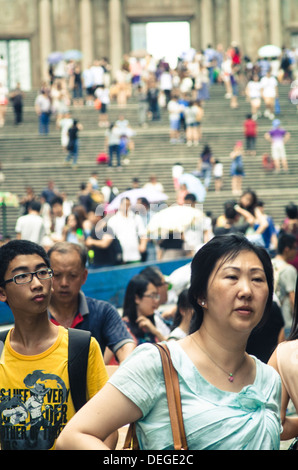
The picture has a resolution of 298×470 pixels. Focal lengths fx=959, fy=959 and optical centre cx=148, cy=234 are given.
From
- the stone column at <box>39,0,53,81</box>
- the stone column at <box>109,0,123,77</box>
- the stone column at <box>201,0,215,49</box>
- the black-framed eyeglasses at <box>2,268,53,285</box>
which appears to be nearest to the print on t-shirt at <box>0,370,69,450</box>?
the black-framed eyeglasses at <box>2,268,53,285</box>

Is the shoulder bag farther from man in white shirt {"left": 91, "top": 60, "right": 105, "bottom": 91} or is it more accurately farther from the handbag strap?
man in white shirt {"left": 91, "top": 60, "right": 105, "bottom": 91}

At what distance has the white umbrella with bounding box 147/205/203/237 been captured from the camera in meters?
14.4

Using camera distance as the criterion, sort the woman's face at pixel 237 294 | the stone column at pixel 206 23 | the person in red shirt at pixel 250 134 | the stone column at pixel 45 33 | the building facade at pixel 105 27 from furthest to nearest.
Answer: the stone column at pixel 206 23 → the building facade at pixel 105 27 → the stone column at pixel 45 33 → the person in red shirt at pixel 250 134 → the woman's face at pixel 237 294

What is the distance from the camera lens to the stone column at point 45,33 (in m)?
44.3

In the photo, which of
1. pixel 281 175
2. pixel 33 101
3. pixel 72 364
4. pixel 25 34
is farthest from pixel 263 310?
pixel 25 34

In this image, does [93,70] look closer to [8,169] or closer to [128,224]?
[8,169]

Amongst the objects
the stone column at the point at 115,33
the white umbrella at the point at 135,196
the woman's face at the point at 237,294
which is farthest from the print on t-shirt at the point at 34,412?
the stone column at the point at 115,33

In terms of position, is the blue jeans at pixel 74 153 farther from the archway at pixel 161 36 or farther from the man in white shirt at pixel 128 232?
the archway at pixel 161 36

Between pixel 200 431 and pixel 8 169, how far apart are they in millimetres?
25308

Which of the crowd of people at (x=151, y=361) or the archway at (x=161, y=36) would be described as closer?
the crowd of people at (x=151, y=361)

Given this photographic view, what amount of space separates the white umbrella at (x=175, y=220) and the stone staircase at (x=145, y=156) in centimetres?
924

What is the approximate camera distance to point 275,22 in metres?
45.1

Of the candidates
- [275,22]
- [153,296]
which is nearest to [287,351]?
[153,296]

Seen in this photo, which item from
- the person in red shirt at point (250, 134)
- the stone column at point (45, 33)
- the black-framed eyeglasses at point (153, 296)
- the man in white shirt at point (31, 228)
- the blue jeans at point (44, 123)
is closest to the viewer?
the black-framed eyeglasses at point (153, 296)
